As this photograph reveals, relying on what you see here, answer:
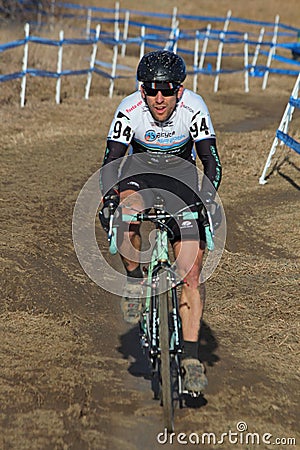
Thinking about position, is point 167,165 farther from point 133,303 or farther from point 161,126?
point 133,303

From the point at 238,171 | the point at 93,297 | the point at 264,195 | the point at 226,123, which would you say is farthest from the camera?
the point at 226,123

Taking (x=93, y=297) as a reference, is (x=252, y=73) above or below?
above

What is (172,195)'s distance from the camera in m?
5.14

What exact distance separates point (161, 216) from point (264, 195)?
6994mm

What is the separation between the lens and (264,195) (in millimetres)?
11406

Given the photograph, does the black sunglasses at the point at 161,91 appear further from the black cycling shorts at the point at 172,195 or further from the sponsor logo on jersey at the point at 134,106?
the black cycling shorts at the point at 172,195

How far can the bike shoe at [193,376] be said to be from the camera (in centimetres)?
480

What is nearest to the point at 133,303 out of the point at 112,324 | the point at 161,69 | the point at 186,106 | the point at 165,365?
the point at 165,365

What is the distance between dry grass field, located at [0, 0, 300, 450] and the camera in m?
4.80

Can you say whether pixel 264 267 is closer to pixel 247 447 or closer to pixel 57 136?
pixel 247 447

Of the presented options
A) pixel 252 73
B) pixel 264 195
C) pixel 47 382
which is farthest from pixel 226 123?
pixel 47 382

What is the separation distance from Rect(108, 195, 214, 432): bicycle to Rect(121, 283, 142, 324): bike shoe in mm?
275

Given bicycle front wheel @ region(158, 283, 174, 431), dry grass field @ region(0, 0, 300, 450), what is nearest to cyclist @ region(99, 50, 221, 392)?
bicycle front wheel @ region(158, 283, 174, 431)

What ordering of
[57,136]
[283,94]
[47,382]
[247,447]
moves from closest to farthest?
1. [247,447]
2. [47,382]
3. [57,136]
4. [283,94]
